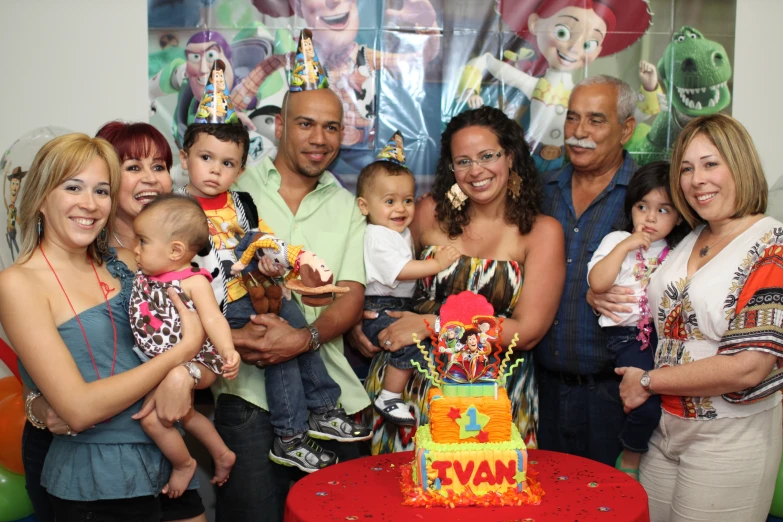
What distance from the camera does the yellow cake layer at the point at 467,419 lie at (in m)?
2.14

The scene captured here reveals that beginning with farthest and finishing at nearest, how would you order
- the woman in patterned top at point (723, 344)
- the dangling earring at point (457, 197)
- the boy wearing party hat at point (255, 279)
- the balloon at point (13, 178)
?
the dangling earring at point (457, 197), the balloon at point (13, 178), the boy wearing party hat at point (255, 279), the woman in patterned top at point (723, 344)

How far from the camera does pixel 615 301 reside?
2.81m

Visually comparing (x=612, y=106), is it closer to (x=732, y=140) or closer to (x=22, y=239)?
(x=732, y=140)

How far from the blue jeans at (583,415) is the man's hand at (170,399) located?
5.06 feet

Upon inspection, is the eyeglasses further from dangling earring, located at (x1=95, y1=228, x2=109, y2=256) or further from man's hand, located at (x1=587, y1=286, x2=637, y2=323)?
dangling earring, located at (x1=95, y1=228, x2=109, y2=256)

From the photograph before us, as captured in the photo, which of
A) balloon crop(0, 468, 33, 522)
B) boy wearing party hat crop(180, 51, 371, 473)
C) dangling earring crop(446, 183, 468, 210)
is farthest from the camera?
dangling earring crop(446, 183, 468, 210)

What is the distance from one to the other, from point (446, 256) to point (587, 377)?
735 mm

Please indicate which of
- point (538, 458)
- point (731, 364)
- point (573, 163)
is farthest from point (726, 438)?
point (573, 163)

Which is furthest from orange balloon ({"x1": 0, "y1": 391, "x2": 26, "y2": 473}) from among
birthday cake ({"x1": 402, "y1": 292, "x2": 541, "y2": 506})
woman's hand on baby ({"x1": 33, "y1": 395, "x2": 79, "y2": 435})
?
birthday cake ({"x1": 402, "y1": 292, "x2": 541, "y2": 506})

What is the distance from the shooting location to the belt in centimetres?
300

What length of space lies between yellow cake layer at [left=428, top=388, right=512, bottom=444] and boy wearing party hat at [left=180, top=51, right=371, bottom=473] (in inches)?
28.6

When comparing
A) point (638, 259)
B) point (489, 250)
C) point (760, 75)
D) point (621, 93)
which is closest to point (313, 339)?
point (489, 250)

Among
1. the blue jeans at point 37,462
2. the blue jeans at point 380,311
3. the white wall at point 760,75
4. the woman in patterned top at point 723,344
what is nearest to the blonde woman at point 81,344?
the blue jeans at point 37,462

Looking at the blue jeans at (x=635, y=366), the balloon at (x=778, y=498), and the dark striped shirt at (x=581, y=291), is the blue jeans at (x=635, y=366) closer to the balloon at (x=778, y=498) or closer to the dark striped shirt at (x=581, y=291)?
the dark striped shirt at (x=581, y=291)
